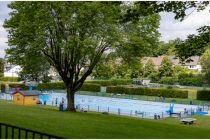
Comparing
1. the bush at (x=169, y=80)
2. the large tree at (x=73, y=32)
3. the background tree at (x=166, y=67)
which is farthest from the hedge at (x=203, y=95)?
the background tree at (x=166, y=67)

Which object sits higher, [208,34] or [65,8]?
[65,8]

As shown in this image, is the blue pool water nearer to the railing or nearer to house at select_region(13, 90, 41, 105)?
house at select_region(13, 90, 41, 105)

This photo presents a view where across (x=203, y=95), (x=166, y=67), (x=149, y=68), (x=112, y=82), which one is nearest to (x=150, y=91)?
(x=203, y=95)

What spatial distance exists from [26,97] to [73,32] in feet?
67.7

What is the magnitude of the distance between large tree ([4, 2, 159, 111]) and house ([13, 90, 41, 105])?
1589 centimetres

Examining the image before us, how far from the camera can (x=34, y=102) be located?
46594 millimetres

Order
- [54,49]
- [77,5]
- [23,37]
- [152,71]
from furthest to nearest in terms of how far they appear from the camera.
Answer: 1. [152,71]
2. [54,49]
3. [23,37]
4. [77,5]

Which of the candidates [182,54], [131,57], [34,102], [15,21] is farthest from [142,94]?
[182,54]

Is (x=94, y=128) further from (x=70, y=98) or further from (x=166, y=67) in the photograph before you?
(x=166, y=67)

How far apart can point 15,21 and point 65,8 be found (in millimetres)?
4759

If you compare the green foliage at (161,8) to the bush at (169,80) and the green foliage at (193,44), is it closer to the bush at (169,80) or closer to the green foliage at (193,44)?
the green foliage at (193,44)

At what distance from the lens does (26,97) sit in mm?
45688

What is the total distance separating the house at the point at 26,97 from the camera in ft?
149

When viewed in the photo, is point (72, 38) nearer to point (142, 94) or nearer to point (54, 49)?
point (54, 49)
